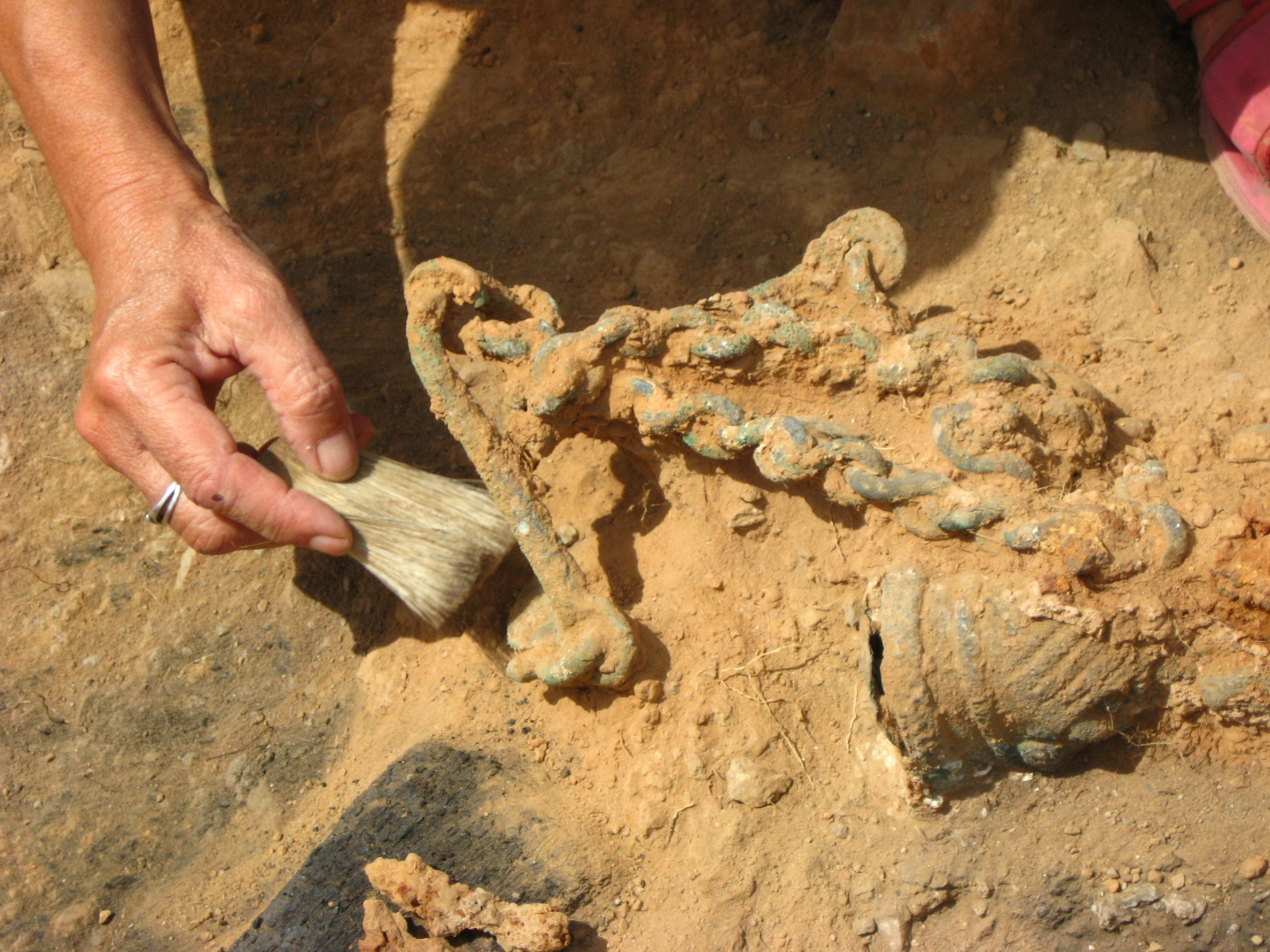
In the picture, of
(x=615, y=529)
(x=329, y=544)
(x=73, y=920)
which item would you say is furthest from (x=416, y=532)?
(x=73, y=920)

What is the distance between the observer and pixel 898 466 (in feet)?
5.08

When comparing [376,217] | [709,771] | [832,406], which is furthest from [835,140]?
[709,771]

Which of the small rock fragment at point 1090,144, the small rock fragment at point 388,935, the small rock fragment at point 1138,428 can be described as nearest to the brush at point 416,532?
the small rock fragment at point 388,935

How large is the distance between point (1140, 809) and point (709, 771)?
73 cm

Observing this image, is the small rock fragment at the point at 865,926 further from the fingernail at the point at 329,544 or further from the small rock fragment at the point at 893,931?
the fingernail at the point at 329,544

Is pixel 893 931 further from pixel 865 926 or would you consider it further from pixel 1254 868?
pixel 1254 868

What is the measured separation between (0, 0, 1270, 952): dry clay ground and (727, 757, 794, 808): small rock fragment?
0.02 metres

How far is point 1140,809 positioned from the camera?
5.27 feet

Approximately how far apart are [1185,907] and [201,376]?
6.35ft

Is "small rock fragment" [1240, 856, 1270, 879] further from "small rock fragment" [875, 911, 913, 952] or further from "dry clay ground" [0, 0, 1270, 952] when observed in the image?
"small rock fragment" [875, 911, 913, 952]

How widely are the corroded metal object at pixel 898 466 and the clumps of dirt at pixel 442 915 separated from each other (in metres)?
0.37

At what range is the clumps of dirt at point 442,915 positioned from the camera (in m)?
1.50

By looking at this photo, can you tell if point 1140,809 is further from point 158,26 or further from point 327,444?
point 158,26

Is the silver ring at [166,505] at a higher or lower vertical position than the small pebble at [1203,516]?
lower
